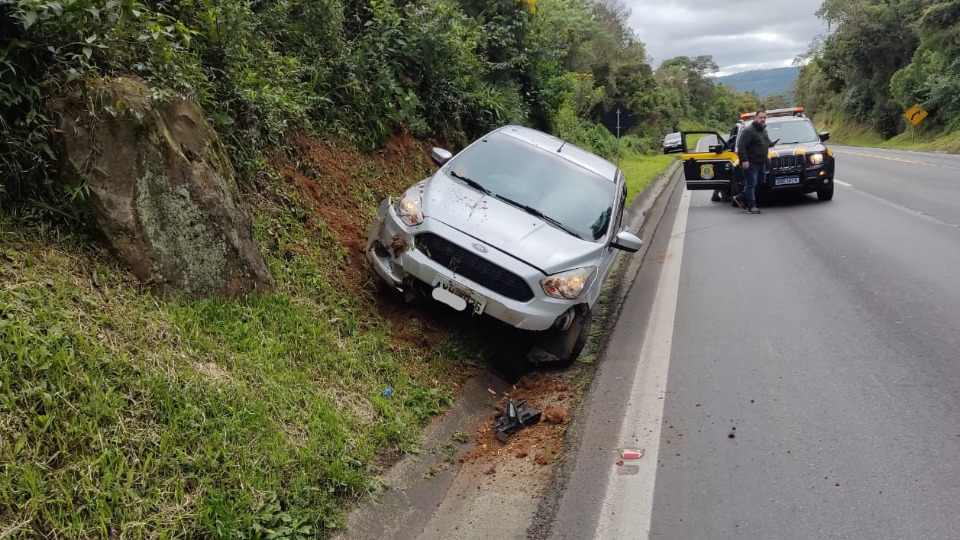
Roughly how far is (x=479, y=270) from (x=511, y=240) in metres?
0.40

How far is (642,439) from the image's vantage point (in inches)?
170

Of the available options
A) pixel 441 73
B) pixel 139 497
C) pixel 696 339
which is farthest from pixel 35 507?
A: pixel 441 73

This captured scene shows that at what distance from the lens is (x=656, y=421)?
14.9 ft

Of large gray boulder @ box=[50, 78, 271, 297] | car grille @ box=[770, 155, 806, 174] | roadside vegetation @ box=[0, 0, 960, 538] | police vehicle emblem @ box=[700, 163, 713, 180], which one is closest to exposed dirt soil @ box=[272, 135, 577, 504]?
roadside vegetation @ box=[0, 0, 960, 538]

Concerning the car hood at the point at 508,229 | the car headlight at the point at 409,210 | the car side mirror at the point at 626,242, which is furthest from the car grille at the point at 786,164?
the car headlight at the point at 409,210

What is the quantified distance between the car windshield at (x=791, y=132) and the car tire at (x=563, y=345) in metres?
10.2

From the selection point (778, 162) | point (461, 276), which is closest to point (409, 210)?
point (461, 276)

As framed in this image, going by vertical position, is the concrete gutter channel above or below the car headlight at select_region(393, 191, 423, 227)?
below

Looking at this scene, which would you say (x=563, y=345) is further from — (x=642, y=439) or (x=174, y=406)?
(x=174, y=406)

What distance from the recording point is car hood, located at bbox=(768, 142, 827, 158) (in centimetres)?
1327

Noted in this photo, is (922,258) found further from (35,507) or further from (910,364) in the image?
(35,507)

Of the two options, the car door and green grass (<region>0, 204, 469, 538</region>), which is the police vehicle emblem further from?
green grass (<region>0, 204, 469, 538</region>)

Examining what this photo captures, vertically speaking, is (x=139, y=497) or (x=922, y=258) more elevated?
(x=139, y=497)

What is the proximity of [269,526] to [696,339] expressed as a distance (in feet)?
13.4
